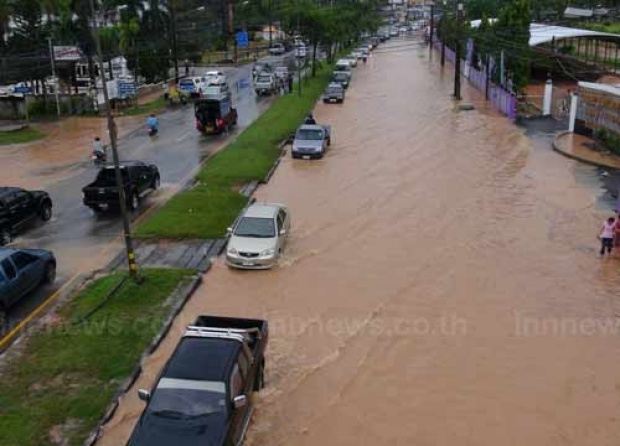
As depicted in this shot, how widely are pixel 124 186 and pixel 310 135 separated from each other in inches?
463

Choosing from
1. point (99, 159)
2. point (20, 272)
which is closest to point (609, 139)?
point (99, 159)

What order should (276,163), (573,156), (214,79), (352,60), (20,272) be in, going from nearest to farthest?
1. (20,272)
2. (276,163)
3. (573,156)
4. (214,79)
5. (352,60)

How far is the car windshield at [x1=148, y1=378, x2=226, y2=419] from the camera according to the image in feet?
33.4

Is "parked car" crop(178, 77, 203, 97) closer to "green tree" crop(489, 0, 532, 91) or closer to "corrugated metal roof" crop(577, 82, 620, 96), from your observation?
"green tree" crop(489, 0, 532, 91)

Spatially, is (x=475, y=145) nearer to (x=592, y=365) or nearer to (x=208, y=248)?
(x=208, y=248)

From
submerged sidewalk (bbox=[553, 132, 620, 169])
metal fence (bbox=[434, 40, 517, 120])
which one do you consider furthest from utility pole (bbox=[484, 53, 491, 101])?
submerged sidewalk (bbox=[553, 132, 620, 169])

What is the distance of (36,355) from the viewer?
1395 centimetres

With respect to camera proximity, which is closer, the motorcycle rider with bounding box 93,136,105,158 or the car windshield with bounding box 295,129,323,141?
the motorcycle rider with bounding box 93,136,105,158

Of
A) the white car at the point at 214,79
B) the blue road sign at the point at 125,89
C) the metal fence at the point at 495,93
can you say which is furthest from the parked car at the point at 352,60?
the blue road sign at the point at 125,89

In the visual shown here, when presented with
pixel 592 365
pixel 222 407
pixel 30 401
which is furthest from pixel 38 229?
pixel 592 365

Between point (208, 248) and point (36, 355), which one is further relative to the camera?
point (208, 248)

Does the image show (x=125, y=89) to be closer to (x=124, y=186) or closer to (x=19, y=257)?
(x=124, y=186)

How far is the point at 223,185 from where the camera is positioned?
2706cm

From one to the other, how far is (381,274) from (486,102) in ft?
120
